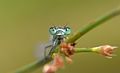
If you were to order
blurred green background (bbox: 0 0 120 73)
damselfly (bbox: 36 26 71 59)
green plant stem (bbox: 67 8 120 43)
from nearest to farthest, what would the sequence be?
green plant stem (bbox: 67 8 120 43) < damselfly (bbox: 36 26 71 59) < blurred green background (bbox: 0 0 120 73)

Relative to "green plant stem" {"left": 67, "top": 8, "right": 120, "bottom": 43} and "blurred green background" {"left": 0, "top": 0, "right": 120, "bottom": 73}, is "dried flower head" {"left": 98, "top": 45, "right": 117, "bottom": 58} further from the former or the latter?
"blurred green background" {"left": 0, "top": 0, "right": 120, "bottom": 73}

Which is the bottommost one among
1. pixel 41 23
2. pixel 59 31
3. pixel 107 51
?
pixel 107 51

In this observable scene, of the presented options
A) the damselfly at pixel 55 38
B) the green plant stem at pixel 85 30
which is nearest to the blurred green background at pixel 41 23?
the damselfly at pixel 55 38

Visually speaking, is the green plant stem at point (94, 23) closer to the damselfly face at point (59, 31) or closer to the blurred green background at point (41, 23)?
the damselfly face at point (59, 31)

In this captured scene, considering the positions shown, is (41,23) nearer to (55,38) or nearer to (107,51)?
(55,38)

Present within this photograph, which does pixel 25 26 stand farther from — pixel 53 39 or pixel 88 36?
pixel 53 39

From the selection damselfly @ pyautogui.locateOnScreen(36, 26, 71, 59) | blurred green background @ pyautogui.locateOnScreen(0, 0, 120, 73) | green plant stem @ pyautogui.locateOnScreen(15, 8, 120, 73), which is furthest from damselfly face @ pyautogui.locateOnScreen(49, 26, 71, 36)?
blurred green background @ pyautogui.locateOnScreen(0, 0, 120, 73)

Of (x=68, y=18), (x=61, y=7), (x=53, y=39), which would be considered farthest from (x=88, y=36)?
(x=53, y=39)

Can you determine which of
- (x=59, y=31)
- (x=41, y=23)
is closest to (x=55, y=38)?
(x=59, y=31)

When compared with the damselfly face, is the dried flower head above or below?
below
